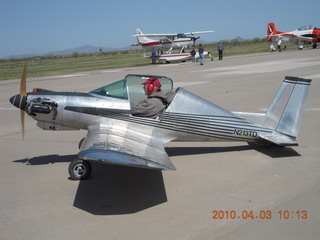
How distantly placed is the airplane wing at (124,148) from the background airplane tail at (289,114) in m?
2.23

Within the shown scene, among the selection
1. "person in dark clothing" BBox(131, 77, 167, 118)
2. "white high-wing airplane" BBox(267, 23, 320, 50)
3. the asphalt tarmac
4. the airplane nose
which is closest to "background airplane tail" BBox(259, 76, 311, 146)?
the asphalt tarmac

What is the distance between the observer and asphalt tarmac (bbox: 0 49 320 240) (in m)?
4.26

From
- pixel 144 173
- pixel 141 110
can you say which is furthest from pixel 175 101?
pixel 144 173

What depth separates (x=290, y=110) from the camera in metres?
6.74

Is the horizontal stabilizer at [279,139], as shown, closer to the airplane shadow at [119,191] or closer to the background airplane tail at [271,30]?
the airplane shadow at [119,191]

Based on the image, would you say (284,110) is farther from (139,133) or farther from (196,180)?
(139,133)

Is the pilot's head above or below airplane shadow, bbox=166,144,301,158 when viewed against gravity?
above

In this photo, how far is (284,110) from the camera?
6.77 metres

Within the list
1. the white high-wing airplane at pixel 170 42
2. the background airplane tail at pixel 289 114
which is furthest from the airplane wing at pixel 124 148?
the white high-wing airplane at pixel 170 42

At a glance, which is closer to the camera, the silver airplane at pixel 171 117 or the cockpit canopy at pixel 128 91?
the silver airplane at pixel 171 117

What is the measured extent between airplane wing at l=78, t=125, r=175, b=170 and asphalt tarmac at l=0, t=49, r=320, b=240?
58 cm

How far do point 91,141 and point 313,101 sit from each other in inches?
360

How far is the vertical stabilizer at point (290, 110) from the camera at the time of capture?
669 cm

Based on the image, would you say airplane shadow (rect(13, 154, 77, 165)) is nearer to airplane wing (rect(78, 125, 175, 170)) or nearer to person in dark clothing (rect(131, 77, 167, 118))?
airplane wing (rect(78, 125, 175, 170))
